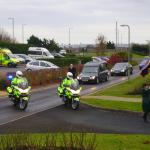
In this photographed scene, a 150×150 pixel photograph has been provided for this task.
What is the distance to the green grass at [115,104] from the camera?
24341mm

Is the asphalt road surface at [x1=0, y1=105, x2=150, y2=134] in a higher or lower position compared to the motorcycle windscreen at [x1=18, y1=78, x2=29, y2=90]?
lower

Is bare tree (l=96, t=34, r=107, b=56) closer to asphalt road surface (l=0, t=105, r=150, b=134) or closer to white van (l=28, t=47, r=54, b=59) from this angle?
white van (l=28, t=47, r=54, b=59)

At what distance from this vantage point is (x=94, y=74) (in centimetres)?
4697

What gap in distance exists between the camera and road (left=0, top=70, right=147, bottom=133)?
18469 mm

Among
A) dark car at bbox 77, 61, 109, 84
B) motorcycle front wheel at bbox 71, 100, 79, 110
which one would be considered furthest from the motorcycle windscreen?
dark car at bbox 77, 61, 109, 84

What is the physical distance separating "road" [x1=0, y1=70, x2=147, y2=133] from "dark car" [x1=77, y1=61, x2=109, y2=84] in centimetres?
1903

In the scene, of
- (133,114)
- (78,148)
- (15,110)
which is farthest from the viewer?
(15,110)

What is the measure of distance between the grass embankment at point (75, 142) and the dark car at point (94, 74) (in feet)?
96.5

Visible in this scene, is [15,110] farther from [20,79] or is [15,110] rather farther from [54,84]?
[54,84]

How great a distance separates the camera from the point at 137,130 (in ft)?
59.8

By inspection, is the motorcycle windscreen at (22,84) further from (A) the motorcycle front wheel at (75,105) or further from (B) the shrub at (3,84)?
(B) the shrub at (3,84)

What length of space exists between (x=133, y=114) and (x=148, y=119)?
1.79 m

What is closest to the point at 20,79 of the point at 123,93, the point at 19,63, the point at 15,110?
the point at 15,110

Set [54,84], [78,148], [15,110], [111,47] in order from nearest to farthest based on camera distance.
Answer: [78,148] < [15,110] < [54,84] < [111,47]
